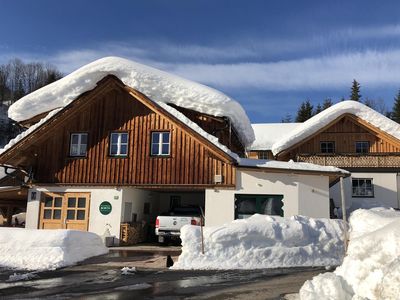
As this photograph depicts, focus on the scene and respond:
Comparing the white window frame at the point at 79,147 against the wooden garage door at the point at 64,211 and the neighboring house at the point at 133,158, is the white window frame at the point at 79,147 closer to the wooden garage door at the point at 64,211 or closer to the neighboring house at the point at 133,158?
the neighboring house at the point at 133,158

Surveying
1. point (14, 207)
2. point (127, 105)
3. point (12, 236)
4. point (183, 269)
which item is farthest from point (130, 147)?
point (14, 207)

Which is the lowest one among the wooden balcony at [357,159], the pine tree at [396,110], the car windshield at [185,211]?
the car windshield at [185,211]

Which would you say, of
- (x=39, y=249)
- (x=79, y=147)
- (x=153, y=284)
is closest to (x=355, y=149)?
(x=79, y=147)

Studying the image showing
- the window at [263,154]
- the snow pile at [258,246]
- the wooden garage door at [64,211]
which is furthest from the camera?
the window at [263,154]

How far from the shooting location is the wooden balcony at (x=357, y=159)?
28.4m

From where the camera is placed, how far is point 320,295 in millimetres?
7051

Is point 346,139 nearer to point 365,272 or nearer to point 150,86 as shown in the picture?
point 150,86

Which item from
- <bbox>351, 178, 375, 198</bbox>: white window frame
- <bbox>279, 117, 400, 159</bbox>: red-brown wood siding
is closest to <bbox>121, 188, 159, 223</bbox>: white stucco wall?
<bbox>279, 117, 400, 159</bbox>: red-brown wood siding

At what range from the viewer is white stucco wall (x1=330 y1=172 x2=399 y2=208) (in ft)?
91.5

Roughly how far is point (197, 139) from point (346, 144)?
1614cm

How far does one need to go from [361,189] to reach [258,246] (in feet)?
59.8

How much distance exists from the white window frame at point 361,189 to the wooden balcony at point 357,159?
0.97 m

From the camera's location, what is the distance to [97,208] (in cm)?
1891

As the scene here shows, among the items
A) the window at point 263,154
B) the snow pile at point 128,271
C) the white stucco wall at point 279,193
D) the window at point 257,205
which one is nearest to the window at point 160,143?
the white stucco wall at point 279,193
